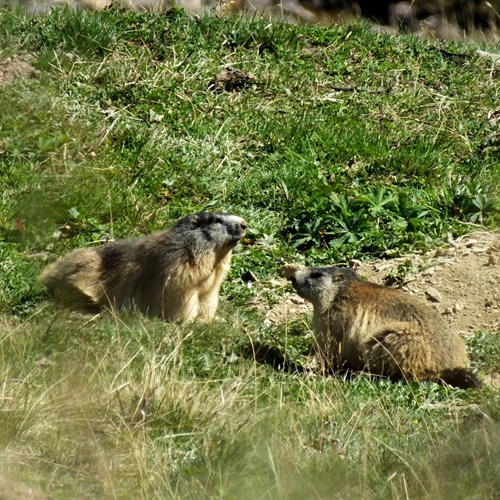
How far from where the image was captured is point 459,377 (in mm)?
8094

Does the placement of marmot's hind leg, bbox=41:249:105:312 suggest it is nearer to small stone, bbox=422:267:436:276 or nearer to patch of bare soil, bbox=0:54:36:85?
small stone, bbox=422:267:436:276

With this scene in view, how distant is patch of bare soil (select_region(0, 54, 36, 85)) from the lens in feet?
38.7

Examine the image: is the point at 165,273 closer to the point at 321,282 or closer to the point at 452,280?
the point at 321,282

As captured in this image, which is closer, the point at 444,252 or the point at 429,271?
the point at 429,271

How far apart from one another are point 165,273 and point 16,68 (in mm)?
4056

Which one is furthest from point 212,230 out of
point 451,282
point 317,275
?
point 451,282

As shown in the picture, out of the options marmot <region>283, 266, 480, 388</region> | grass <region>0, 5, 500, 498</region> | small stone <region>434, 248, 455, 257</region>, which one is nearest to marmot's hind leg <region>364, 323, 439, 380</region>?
marmot <region>283, 266, 480, 388</region>

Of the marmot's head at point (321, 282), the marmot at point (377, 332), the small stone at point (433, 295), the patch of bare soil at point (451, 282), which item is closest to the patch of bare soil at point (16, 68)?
the patch of bare soil at point (451, 282)

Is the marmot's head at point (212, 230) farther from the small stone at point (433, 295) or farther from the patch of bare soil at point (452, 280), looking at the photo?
the small stone at point (433, 295)

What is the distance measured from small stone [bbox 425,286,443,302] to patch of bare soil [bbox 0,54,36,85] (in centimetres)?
488

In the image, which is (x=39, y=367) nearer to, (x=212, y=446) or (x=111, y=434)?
(x=111, y=434)

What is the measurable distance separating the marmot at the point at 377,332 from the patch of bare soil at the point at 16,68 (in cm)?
435

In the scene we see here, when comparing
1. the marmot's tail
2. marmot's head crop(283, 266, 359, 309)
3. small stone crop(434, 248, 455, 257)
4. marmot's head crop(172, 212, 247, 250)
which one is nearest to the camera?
the marmot's tail

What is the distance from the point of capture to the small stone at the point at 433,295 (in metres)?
9.38
